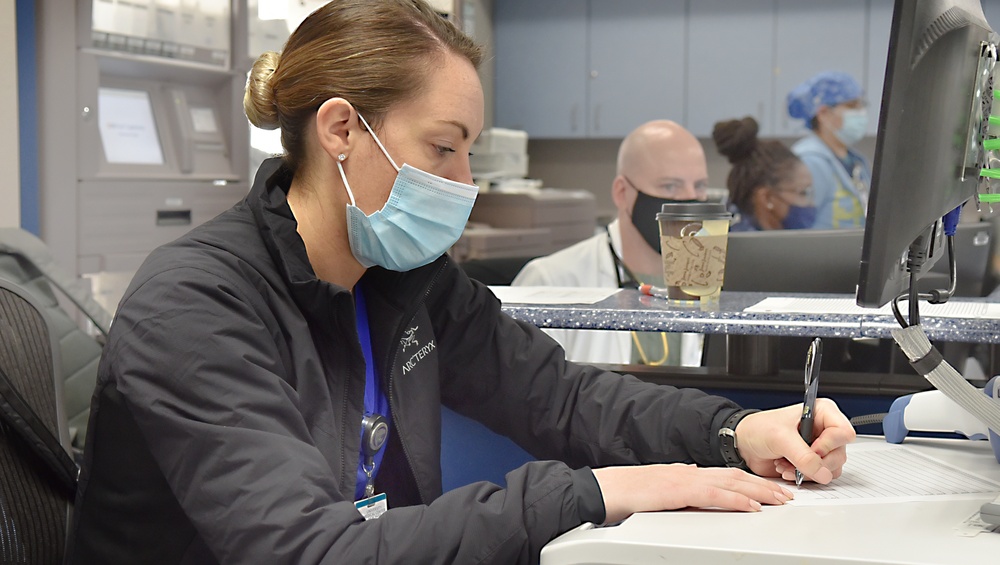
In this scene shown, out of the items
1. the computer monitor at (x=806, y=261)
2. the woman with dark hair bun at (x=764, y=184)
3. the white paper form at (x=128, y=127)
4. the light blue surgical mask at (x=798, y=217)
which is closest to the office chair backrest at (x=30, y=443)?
the computer monitor at (x=806, y=261)

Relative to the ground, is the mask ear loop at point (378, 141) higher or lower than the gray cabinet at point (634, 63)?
lower

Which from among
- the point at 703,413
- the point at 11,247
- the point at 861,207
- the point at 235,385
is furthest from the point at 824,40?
the point at 235,385

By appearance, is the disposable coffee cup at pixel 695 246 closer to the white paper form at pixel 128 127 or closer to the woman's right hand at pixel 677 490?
the woman's right hand at pixel 677 490

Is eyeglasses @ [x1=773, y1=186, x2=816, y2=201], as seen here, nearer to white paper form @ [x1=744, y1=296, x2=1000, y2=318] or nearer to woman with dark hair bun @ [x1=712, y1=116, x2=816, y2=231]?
woman with dark hair bun @ [x1=712, y1=116, x2=816, y2=231]

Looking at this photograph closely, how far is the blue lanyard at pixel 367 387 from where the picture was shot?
1116 millimetres

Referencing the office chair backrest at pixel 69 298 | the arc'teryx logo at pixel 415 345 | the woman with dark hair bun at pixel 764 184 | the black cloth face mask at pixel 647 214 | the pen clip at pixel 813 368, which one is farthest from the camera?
the woman with dark hair bun at pixel 764 184

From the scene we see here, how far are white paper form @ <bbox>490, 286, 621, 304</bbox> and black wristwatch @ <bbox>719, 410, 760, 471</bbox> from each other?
0.36 meters

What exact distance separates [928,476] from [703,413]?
0.26 metres

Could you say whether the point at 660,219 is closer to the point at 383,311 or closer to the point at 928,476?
the point at 383,311

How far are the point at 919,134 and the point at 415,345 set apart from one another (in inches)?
25.5

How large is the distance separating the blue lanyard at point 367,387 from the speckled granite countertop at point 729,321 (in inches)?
9.7

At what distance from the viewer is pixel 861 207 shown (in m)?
3.63

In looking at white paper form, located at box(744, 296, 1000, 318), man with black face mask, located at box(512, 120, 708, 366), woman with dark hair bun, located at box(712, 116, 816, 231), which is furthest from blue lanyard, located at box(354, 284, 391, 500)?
woman with dark hair bun, located at box(712, 116, 816, 231)

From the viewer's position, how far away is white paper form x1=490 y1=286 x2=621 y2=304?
1447mm
